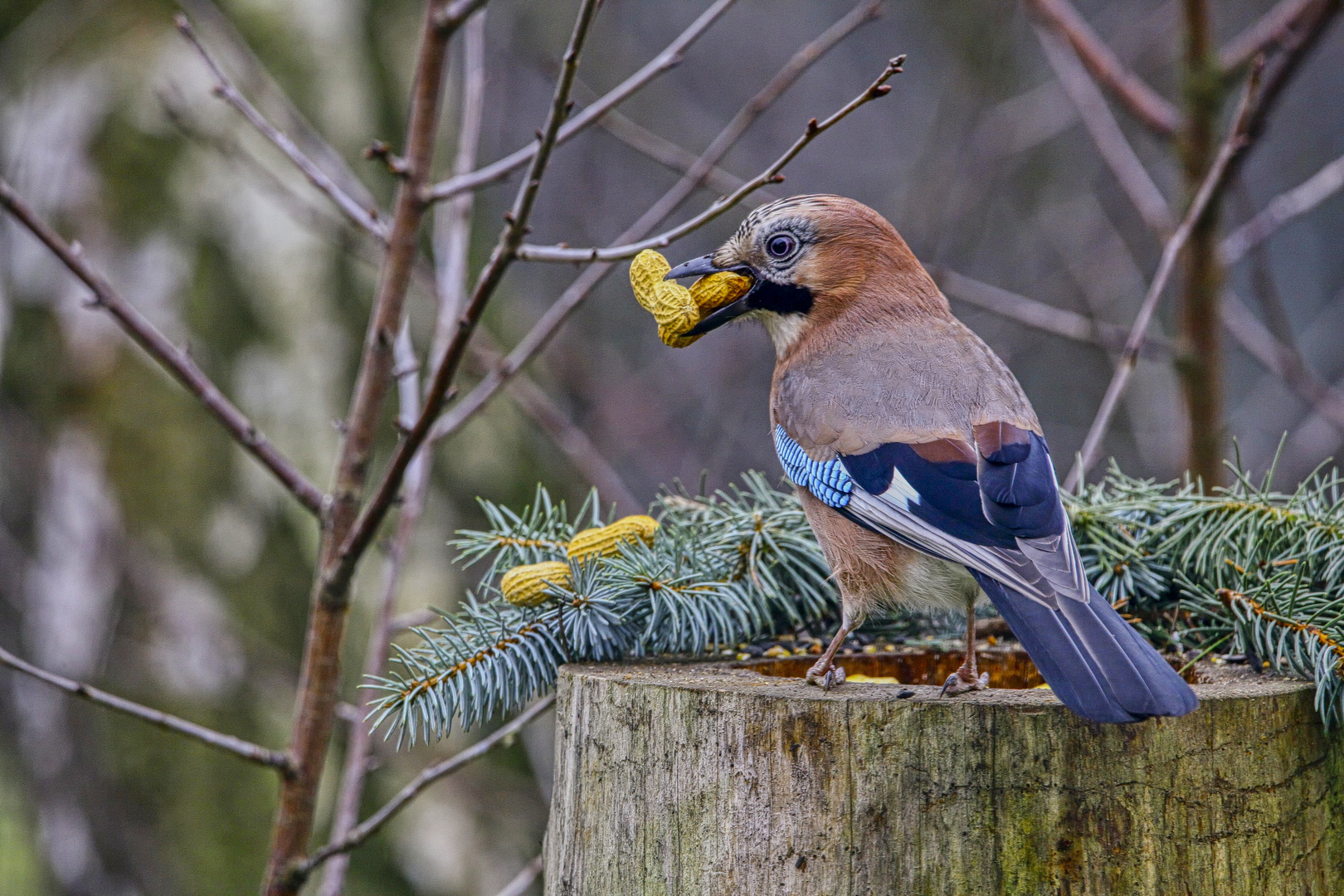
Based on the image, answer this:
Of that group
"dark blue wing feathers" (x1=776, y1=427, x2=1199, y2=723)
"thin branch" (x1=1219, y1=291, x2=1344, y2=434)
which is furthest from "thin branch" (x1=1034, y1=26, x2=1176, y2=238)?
"dark blue wing feathers" (x1=776, y1=427, x2=1199, y2=723)

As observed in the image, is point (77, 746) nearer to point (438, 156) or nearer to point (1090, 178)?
point (438, 156)

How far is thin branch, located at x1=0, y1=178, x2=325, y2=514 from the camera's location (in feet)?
7.36

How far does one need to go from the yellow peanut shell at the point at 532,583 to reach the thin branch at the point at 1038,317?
2.19m

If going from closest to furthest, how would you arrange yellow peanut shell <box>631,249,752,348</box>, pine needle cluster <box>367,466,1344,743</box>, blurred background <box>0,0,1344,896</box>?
pine needle cluster <box>367,466,1344,743</box>, yellow peanut shell <box>631,249,752,348</box>, blurred background <box>0,0,1344,896</box>

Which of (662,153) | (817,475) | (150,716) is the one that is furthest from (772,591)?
(662,153)

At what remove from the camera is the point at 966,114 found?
23.0ft

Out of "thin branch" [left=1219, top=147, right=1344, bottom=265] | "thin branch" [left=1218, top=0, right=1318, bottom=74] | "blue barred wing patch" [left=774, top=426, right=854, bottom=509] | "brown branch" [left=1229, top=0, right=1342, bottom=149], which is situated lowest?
"blue barred wing patch" [left=774, top=426, right=854, bottom=509]

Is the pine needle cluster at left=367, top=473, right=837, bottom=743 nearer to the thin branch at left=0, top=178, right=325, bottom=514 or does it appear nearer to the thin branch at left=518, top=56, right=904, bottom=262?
the thin branch at left=0, top=178, right=325, bottom=514

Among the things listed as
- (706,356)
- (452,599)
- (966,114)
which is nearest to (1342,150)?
(966,114)

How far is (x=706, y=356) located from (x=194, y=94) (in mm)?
4591

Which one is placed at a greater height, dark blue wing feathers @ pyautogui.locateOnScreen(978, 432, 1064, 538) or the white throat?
the white throat

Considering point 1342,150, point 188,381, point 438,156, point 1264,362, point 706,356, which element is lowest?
point 188,381

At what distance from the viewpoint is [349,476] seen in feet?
8.03

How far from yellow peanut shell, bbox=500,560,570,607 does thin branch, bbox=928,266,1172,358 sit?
2.19 meters
